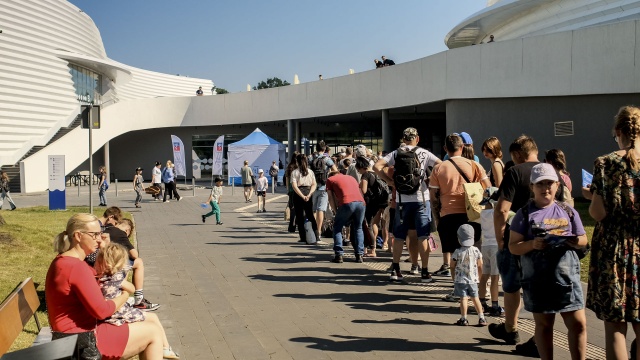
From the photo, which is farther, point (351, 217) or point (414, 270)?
point (351, 217)

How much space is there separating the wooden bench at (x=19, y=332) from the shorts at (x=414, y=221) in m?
4.51

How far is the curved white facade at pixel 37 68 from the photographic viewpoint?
118ft

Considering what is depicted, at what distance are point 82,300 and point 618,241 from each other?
11.2 ft

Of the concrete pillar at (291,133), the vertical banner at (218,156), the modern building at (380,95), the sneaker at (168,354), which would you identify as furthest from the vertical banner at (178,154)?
the sneaker at (168,354)

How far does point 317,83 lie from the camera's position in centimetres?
3559

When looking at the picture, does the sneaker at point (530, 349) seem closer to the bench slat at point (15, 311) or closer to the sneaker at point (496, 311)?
the sneaker at point (496, 311)

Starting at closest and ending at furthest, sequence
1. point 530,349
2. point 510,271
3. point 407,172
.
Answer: point 530,349
point 510,271
point 407,172

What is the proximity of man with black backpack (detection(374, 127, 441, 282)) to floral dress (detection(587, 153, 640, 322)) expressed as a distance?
4208 millimetres

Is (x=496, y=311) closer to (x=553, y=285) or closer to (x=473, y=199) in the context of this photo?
(x=473, y=199)

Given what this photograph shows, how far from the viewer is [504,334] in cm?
577

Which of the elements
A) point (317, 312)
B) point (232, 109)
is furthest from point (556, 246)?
point (232, 109)

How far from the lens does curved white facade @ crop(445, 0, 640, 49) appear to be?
82.3ft

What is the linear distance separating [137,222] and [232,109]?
1005 inches

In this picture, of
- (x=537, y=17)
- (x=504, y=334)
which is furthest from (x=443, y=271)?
(x=537, y=17)
